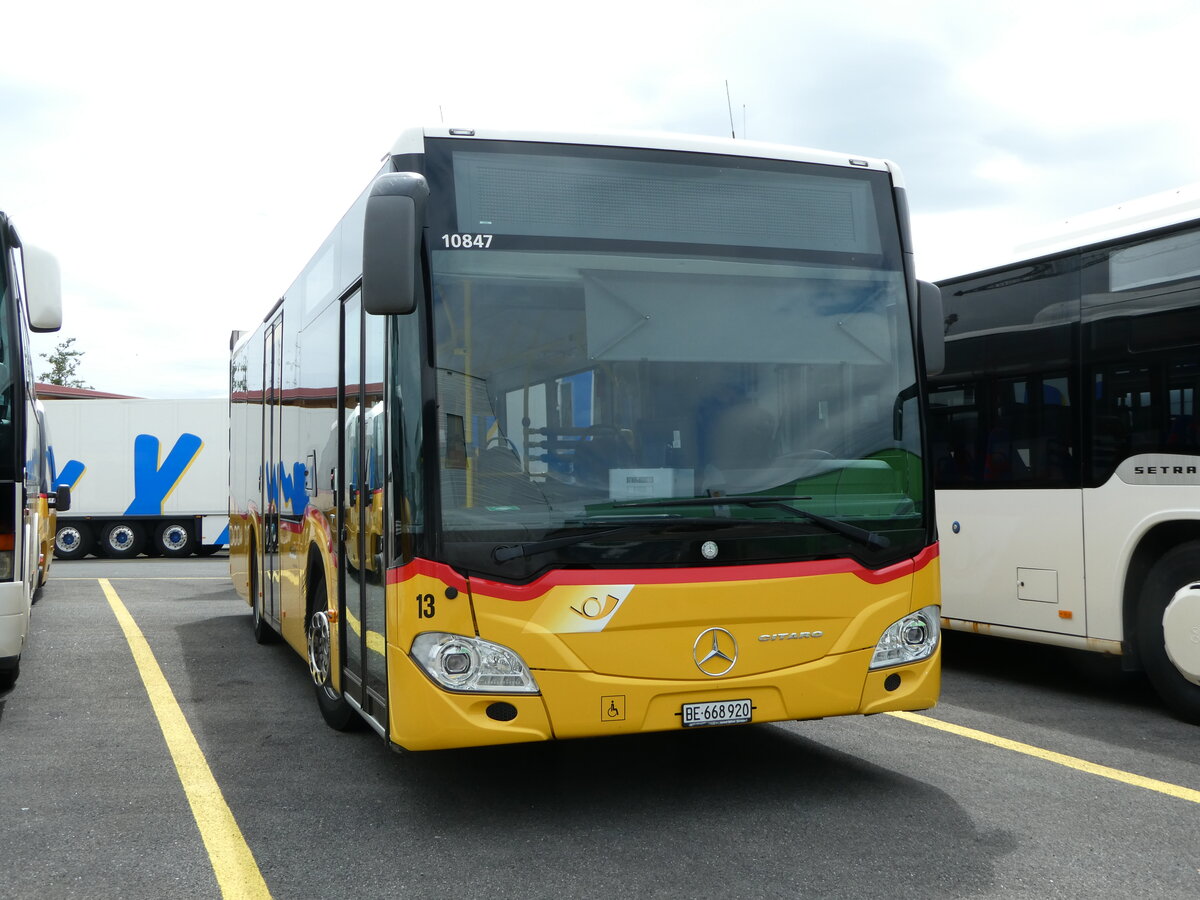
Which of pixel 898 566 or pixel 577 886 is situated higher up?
pixel 898 566

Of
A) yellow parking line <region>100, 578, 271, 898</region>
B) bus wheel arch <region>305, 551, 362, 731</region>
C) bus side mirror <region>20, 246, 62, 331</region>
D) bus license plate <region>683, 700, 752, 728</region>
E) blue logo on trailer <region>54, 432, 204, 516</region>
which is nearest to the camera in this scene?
yellow parking line <region>100, 578, 271, 898</region>

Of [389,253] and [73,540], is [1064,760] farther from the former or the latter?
[73,540]

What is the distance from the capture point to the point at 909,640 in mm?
5492

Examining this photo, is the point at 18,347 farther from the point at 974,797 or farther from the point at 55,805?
the point at 974,797

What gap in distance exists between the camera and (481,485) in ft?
16.2

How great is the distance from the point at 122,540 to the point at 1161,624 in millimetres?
23400

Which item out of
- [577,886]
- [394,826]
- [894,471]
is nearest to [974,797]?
[894,471]

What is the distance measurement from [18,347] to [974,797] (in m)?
5.86

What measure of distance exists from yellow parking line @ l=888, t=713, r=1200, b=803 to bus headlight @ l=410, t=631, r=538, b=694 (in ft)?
9.65

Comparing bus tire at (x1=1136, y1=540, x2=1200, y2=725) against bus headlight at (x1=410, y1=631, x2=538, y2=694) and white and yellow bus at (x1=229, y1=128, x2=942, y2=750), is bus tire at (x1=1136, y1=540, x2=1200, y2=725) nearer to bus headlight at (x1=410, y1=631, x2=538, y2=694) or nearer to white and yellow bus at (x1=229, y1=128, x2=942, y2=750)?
white and yellow bus at (x1=229, y1=128, x2=942, y2=750)

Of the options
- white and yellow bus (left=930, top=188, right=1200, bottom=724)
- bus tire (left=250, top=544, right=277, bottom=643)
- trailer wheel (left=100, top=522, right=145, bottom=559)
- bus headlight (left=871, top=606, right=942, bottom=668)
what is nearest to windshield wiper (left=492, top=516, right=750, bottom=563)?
bus headlight (left=871, top=606, right=942, bottom=668)

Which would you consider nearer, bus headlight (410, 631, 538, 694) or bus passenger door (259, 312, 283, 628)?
bus headlight (410, 631, 538, 694)

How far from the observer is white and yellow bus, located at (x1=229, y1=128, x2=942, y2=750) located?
4.91 metres

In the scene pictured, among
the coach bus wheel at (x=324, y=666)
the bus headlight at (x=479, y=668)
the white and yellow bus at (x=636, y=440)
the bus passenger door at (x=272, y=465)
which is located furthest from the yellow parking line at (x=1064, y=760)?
the bus passenger door at (x=272, y=465)
